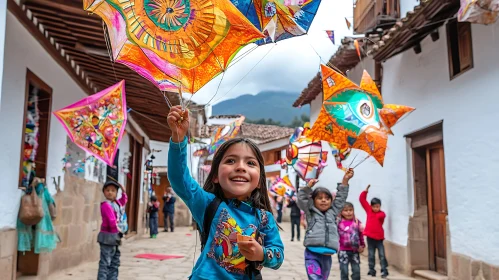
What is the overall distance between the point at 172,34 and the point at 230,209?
1.13 metres

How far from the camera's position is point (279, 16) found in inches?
126

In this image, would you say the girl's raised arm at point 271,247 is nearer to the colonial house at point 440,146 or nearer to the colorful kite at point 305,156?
the colonial house at point 440,146

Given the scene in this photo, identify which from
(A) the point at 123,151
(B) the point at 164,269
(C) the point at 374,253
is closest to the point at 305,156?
(C) the point at 374,253

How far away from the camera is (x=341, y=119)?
5.66m

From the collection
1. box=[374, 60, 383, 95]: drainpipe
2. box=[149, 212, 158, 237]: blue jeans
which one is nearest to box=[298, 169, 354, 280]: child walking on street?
box=[374, 60, 383, 95]: drainpipe

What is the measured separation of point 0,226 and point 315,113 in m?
13.0

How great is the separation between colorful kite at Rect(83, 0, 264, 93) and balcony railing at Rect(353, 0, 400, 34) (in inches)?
267

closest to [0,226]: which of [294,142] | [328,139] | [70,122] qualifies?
[70,122]

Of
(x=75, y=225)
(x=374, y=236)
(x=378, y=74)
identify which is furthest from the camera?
(x=378, y=74)

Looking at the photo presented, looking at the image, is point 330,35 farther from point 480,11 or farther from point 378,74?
point 378,74

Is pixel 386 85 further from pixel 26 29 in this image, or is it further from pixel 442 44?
pixel 26 29

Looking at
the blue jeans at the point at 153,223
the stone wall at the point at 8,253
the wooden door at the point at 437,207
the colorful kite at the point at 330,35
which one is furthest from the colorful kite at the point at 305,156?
the blue jeans at the point at 153,223

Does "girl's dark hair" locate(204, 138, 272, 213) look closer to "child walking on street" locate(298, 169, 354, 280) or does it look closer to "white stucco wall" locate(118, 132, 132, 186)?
"child walking on street" locate(298, 169, 354, 280)

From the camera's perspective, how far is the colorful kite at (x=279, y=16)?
3.00 metres
